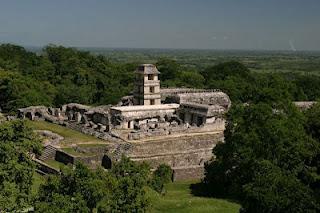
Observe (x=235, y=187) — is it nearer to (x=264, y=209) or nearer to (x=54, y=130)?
(x=264, y=209)

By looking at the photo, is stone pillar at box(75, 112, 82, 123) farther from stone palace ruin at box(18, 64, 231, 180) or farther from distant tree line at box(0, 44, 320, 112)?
distant tree line at box(0, 44, 320, 112)

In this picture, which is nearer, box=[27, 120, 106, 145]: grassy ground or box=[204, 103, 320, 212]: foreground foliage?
box=[204, 103, 320, 212]: foreground foliage

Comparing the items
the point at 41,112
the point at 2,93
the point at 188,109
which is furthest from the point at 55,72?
the point at 188,109

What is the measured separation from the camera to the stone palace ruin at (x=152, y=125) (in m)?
33.8

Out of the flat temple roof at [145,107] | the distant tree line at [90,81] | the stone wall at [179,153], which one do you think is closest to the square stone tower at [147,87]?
the flat temple roof at [145,107]

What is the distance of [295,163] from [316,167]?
112 inches

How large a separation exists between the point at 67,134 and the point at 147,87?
10659 mm

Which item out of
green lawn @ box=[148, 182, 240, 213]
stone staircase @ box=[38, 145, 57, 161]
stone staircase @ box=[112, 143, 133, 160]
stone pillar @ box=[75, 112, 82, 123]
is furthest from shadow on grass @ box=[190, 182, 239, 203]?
stone pillar @ box=[75, 112, 82, 123]

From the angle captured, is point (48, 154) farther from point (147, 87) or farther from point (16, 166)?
point (147, 87)

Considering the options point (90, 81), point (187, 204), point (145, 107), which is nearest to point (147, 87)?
point (145, 107)

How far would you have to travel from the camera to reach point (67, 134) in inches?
1481

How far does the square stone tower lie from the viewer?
4575cm

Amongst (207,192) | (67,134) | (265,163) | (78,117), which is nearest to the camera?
(265,163)

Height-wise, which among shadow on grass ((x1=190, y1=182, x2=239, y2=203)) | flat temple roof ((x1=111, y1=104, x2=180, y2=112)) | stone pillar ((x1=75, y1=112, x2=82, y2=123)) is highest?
flat temple roof ((x1=111, y1=104, x2=180, y2=112))
